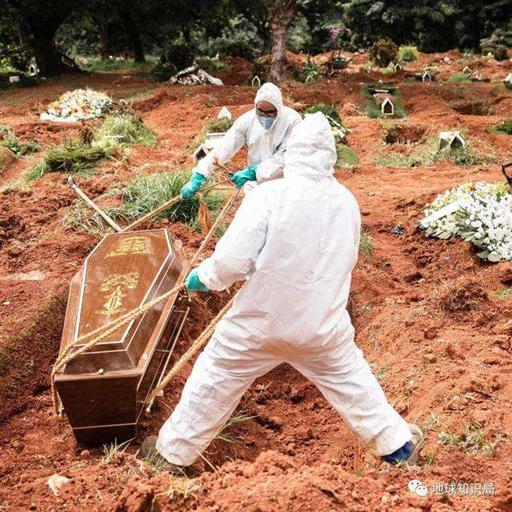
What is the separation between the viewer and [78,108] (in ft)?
45.6

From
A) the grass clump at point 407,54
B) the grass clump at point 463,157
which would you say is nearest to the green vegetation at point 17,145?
the grass clump at point 463,157

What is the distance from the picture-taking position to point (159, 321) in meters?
4.39

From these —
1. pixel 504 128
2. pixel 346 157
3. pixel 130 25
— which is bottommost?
pixel 130 25

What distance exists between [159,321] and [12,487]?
137cm

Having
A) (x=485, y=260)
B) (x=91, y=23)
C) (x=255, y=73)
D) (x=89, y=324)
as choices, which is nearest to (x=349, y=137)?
(x=485, y=260)

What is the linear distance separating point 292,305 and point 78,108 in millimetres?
11829

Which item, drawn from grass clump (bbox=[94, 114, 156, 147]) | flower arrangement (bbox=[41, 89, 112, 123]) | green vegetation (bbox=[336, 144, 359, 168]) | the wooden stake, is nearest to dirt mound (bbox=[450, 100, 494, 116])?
green vegetation (bbox=[336, 144, 359, 168])

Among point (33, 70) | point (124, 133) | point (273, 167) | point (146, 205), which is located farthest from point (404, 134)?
point (33, 70)

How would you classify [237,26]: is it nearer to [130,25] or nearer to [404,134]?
[130,25]

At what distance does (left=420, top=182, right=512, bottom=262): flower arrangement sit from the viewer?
6.61 m

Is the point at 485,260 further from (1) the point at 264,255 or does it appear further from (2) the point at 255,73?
(2) the point at 255,73

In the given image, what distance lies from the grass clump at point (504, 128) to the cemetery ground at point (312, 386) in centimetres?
284

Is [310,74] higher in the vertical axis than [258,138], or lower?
lower

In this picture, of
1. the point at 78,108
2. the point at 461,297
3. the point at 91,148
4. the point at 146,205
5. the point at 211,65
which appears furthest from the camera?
the point at 211,65
